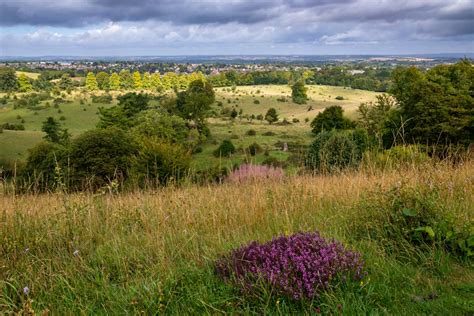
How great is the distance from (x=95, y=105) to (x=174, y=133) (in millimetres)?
52616

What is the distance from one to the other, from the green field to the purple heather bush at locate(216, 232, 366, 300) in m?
A: 34.0

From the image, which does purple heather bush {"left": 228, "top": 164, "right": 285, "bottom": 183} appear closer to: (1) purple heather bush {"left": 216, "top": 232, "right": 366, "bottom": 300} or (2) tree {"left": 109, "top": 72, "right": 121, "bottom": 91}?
(1) purple heather bush {"left": 216, "top": 232, "right": 366, "bottom": 300}

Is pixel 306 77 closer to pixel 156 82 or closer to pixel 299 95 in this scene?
pixel 299 95

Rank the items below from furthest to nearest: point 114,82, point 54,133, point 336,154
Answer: point 114,82 < point 54,133 < point 336,154

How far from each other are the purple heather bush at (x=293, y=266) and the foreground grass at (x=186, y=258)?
0.30 ft

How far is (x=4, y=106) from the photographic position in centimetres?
10581

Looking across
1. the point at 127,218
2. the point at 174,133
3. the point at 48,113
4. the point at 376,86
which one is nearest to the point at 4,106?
the point at 48,113

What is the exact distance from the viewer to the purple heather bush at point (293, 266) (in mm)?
3043

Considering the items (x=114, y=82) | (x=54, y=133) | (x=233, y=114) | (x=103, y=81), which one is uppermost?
(x=103, y=81)

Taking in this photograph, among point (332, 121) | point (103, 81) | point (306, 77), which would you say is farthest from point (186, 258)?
point (306, 77)

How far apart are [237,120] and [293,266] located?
91.4m

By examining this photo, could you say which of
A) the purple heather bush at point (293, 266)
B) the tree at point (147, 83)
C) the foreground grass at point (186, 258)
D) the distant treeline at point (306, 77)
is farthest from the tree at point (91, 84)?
the purple heather bush at point (293, 266)

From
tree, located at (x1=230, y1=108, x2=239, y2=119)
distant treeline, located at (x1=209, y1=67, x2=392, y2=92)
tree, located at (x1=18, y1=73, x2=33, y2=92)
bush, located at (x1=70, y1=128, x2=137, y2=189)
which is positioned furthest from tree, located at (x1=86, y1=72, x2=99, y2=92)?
bush, located at (x1=70, y1=128, x2=137, y2=189)

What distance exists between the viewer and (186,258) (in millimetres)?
3818
